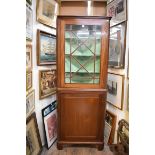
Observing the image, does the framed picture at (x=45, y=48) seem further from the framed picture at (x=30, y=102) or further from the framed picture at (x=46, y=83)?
the framed picture at (x=30, y=102)

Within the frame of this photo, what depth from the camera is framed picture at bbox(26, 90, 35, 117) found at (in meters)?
1.85

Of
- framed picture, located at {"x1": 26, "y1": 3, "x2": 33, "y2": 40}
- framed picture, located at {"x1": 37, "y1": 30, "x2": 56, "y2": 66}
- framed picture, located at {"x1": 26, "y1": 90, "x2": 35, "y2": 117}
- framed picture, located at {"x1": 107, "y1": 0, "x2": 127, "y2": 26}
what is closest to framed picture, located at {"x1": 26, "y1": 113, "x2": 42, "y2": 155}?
framed picture, located at {"x1": 26, "y1": 90, "x2": 35, "y2": 117}

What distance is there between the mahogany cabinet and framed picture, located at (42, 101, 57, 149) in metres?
0.15

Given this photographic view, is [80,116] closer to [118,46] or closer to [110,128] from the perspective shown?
[110,128]

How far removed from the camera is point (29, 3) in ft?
6.10

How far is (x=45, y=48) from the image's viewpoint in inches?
90.7

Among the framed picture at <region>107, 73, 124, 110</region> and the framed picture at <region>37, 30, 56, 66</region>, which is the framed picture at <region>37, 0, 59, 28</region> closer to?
the framed picture at <region>37, 30, 56, 66</region>

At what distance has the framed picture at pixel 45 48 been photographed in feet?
7.02

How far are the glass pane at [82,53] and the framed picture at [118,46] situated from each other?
0.28 m

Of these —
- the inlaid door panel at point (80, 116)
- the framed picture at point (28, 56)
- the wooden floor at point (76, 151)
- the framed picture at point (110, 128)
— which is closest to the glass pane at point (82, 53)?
the inlaid door panel at point (80, 116)

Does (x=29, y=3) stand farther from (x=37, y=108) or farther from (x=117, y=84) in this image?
(x=117, y=84)

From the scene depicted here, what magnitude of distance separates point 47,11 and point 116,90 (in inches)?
52.5
